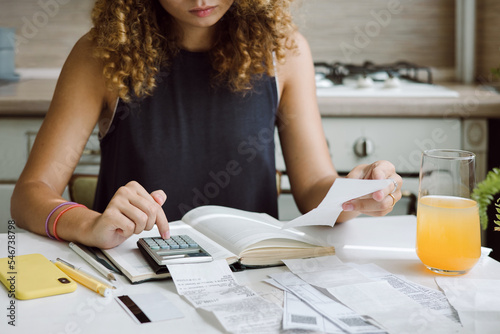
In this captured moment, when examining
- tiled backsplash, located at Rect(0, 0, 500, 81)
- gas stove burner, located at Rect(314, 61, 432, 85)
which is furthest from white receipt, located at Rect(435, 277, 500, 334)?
tiled backsplash, located at Rect(0, 0, 500, 81)

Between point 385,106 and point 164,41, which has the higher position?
point 164,41

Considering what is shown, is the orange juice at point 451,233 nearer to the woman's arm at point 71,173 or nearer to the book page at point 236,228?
the book page at point 236,228

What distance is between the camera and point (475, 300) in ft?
2.41

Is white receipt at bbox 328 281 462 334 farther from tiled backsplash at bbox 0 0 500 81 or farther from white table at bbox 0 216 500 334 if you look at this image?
tiled backsplash at bbox 0 0 500 81

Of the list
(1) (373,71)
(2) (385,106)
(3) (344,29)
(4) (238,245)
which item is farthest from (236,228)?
(3) (344,29)

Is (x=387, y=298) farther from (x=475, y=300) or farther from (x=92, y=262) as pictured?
(x=92, y=262)

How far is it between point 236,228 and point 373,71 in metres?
1.36

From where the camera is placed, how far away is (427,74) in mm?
2320

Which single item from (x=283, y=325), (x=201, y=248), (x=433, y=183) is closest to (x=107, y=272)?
(x=201, y=248)

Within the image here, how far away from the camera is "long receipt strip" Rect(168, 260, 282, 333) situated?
2.15ft

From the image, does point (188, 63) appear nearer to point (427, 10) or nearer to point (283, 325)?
point (283, 325)

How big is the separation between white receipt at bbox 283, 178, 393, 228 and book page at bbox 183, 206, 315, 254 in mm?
62

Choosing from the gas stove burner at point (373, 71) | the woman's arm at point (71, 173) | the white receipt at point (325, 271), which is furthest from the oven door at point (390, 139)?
the white receipt at point (325, 271)

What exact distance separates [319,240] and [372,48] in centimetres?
159
